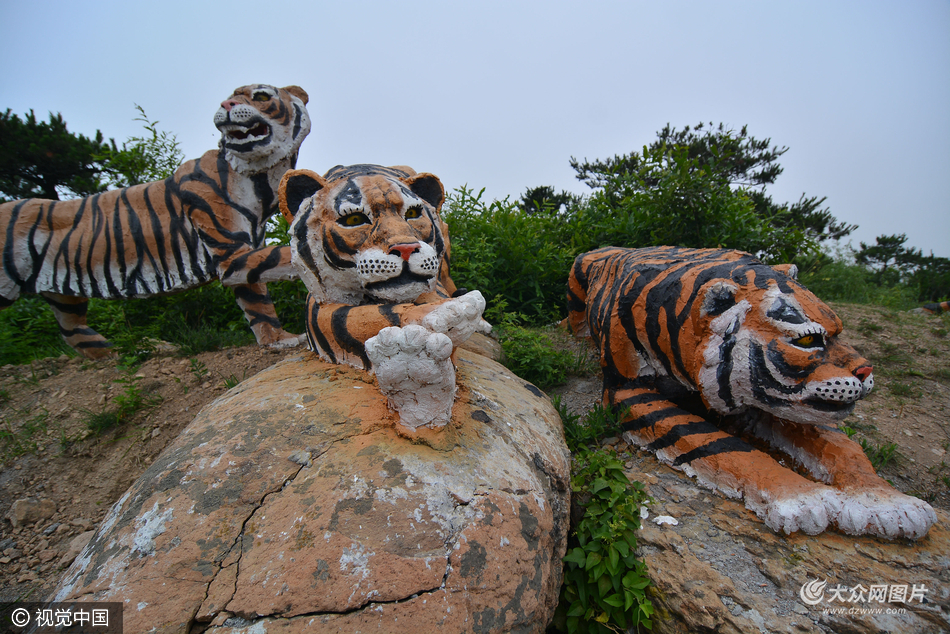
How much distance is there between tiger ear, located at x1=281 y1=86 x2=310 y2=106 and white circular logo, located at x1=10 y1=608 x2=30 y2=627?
12.5 feet

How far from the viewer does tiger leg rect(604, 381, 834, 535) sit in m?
1.93

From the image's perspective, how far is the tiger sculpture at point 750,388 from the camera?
194 centimetres

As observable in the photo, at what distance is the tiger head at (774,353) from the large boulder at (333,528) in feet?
3.21

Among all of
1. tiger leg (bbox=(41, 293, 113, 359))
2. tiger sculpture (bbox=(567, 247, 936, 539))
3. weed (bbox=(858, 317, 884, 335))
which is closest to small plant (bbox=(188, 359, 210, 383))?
tiger leg (bbox=(41, 293, 113, 359))

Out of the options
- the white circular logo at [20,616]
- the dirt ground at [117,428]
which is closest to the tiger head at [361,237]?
the dirt ground at [117,428]

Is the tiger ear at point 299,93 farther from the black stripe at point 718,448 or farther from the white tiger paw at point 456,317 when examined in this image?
the black stripe at point 718,448

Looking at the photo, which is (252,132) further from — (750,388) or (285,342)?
(750,388)

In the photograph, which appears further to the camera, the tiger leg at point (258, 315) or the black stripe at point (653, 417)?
the tiger leg at point (258, 315)

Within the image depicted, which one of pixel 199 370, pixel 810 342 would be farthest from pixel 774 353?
pixel 199 370

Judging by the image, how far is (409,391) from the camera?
1877mm

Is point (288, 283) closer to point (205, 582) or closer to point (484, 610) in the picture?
point (205, 582)

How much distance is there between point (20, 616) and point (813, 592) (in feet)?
11.3

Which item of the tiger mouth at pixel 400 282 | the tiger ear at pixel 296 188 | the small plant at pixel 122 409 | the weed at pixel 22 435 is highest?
the tiger ear at pixel 296 188

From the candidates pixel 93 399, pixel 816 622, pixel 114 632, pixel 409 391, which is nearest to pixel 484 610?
Answer: pixel 409 391
